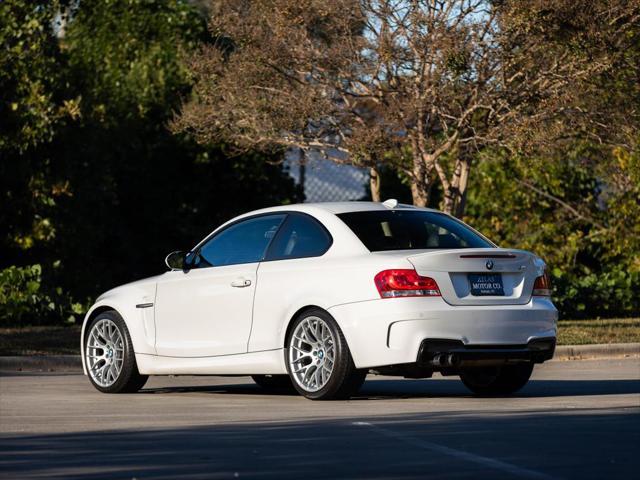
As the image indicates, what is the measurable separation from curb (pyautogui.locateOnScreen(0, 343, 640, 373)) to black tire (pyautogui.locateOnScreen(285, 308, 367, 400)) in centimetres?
550

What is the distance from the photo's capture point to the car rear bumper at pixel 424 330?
10.5 m

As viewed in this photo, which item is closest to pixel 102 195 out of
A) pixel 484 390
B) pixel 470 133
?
pixel 470 133

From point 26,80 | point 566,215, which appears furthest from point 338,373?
point 566,215

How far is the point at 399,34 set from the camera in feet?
57.5

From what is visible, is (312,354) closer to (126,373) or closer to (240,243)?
(240,243)

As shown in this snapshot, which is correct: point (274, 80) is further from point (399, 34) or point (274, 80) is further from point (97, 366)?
point (97, 366)

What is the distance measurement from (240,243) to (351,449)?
416 cm

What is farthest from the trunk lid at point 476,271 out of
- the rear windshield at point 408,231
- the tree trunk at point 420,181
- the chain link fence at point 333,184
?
the chain link fence at point 333,184

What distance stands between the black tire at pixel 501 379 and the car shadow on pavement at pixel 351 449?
78.9 inches

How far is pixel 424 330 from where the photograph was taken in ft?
34.5

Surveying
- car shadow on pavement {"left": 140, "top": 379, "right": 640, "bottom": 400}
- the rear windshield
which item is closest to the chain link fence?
car shadow on pavement {"left": 140, "top": 379, "right": 640, "bottom": 400}

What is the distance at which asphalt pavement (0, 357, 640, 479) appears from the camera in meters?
7.43

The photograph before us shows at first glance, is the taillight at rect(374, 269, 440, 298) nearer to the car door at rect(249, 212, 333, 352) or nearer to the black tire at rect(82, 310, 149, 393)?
the car door at rect(249, 212, 333, 352)

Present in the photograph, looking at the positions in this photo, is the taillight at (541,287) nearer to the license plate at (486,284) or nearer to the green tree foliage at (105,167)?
the license plate at (486,284)
